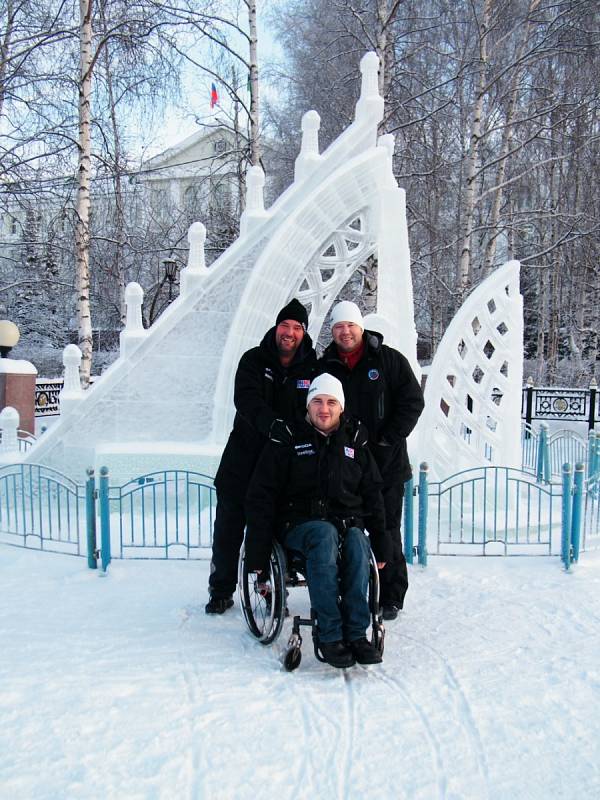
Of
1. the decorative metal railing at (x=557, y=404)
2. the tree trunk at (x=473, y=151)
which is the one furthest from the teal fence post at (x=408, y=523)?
the decorative metal railing at (x=557, y=404)

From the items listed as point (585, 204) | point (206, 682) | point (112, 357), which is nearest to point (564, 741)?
Result: point (206, 682)

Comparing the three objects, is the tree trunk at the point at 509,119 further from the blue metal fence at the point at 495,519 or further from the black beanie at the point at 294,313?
the black beanie at the point at 294,313

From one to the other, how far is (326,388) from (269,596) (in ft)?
4.20

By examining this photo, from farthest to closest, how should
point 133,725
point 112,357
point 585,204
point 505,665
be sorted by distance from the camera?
point 112,357 → point 585,204 → point 505,665 → point 133,725

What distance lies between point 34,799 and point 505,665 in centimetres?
244

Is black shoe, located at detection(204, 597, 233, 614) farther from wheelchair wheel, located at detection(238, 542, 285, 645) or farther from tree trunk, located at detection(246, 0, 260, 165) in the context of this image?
tree trunk, located at detection(246, 0, 260, 165)

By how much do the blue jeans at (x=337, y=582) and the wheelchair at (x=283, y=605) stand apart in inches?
4.1

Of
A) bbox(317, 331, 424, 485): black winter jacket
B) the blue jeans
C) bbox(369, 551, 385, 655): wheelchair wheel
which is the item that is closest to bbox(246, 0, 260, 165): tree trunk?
bbox(317, 331, 424, 485): black winter jacket

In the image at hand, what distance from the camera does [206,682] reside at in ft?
11.1

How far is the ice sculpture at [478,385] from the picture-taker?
729 cm

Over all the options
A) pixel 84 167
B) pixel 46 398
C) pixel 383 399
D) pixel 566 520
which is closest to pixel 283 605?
pixel 383 399

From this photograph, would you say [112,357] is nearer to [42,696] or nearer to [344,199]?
[344,199]

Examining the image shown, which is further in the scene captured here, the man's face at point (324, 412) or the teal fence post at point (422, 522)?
the teal fence post at point (422, 522)

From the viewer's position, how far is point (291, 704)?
314 centimetres
